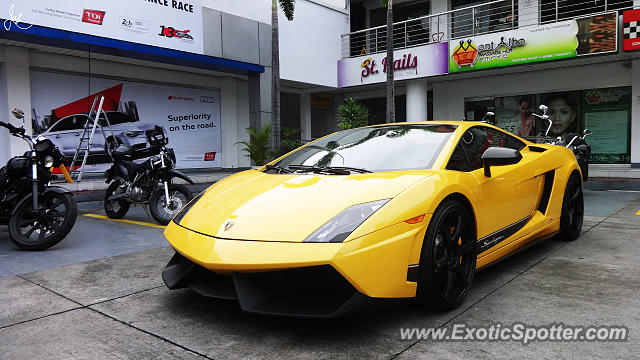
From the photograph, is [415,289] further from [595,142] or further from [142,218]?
[595,142]

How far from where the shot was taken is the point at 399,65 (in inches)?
600

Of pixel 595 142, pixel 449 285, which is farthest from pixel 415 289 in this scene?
pixel 595 142

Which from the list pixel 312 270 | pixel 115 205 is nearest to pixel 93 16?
pixel 115 205

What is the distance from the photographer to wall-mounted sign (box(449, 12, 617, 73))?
38.0 feet

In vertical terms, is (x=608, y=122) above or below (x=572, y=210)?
above

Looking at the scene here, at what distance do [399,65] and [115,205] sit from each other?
11.2 metres

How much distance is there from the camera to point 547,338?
2279 millimetres

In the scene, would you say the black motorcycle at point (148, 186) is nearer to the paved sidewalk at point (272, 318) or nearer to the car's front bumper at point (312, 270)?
the paved sidewalk at point (272, 318)

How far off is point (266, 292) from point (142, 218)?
482 cm

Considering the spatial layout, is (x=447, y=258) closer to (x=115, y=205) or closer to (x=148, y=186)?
(x=148, y=186)

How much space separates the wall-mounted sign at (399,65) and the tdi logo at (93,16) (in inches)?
340

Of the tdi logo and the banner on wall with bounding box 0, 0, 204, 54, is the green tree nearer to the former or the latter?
the banner on wall with bounding box 0, 0, 204, 54

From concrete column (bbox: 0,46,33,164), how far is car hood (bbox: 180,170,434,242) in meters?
9.40

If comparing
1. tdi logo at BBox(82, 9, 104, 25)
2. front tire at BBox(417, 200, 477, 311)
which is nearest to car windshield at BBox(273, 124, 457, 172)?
front tire at BBox(417, 200, 477, 311)
